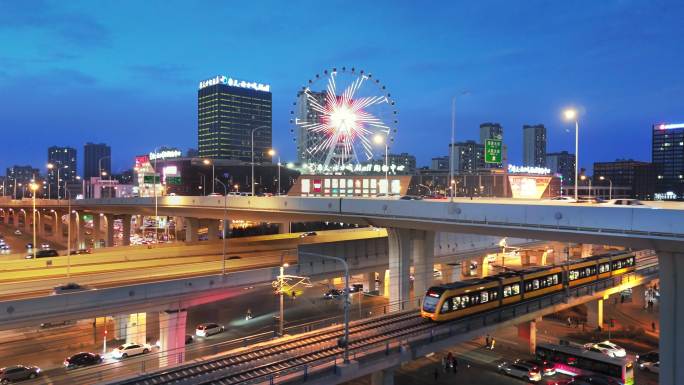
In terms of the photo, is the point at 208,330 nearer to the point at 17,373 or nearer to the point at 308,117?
the point at 17,373

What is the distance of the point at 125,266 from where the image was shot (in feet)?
132

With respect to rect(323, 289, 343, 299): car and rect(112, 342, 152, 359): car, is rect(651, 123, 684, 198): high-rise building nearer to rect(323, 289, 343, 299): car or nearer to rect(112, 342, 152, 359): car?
rect(323, 289, 343, 299): car

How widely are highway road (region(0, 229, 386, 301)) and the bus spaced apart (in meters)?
20.1

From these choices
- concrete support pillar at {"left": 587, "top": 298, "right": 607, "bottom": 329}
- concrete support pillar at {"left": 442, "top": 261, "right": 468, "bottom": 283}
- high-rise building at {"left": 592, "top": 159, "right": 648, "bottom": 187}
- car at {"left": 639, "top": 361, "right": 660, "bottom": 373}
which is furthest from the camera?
high-rise building at {"left": 592, "top": 159, "right": 648, "bottom": 187}

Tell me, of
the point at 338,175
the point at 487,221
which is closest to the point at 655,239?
the point at 487,221

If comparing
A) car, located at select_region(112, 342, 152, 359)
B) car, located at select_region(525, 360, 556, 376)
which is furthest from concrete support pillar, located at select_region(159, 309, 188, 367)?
car, located at select_region(525, 360, 556, 376)

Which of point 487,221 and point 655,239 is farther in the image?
point 487,221

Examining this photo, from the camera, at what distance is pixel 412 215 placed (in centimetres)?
2873

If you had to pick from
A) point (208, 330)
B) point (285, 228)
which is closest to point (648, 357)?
point (208, 330)

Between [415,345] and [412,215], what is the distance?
24.6 ft

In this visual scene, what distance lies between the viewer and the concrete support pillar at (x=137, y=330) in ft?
124

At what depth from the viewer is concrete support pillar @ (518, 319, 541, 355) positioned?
3854 centimetres

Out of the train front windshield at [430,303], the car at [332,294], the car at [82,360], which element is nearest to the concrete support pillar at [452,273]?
the car at [332,294]

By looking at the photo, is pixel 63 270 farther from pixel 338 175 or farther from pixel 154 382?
pixel 338 175
